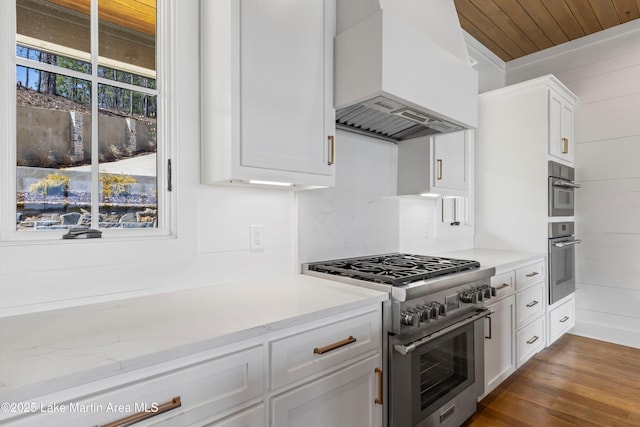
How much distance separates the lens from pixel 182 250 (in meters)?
1.45

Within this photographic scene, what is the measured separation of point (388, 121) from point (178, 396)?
1.67 meters

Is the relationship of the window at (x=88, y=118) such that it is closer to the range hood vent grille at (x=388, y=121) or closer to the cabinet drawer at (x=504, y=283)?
the range hood vent grille at (x=388, y=121)

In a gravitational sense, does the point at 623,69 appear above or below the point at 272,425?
above

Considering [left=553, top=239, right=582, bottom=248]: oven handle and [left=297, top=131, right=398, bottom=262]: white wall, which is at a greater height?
[left=297, top=131, right=398, bottom=262]: white wall

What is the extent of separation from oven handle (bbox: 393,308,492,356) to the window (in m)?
1.13

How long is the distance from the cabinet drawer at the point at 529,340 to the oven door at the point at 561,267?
0.94ft

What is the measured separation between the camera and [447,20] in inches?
76.1

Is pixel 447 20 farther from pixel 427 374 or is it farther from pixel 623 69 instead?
pixel 623 69

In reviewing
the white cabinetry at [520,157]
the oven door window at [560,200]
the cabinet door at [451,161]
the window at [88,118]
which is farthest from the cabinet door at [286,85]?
the oven door window at [560,200]

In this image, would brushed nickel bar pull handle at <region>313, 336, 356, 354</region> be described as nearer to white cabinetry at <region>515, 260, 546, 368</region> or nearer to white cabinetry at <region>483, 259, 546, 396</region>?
white cabinetry at <region>483, 259, 546, 396</region>

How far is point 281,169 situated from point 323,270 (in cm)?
62

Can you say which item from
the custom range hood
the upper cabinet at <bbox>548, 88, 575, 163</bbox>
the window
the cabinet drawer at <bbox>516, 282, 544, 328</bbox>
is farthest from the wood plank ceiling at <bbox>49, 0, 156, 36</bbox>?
the upper cabinet at <bbox>548, 88, 575, 163</bbox>

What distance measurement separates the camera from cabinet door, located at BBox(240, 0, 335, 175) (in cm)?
132

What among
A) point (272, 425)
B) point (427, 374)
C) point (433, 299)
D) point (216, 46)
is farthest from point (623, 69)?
point (272, 425)
